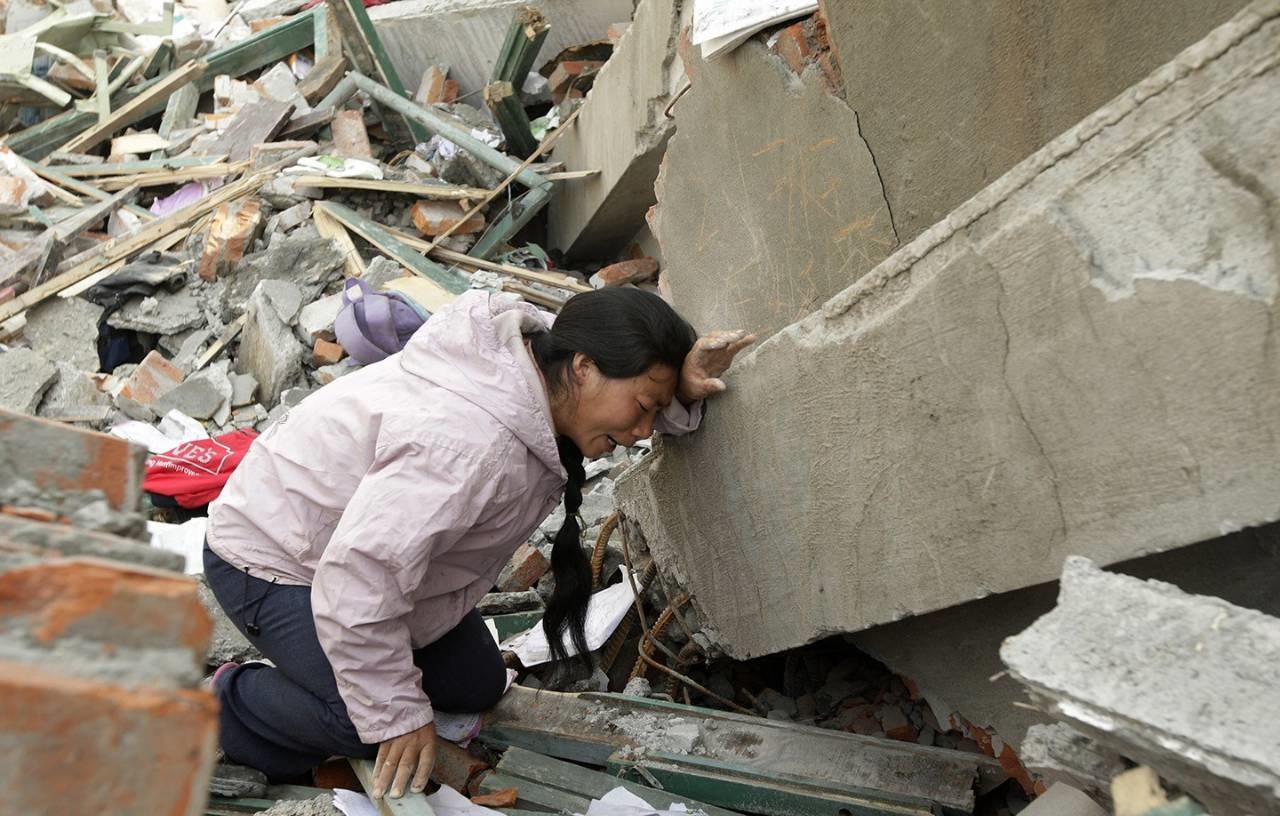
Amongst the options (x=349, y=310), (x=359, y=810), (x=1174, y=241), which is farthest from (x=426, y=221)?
(x=1174, y=241)

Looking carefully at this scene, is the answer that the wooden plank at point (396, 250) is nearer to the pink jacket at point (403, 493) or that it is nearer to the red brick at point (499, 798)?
the pink jacket at point (403, 493)

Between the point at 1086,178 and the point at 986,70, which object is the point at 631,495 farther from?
the point at 1086,178

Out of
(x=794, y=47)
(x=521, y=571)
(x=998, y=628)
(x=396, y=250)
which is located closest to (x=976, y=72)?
(x=794, y=47)

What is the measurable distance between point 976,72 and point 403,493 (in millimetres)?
1500

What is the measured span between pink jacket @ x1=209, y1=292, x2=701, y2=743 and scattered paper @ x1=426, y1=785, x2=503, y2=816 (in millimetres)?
228

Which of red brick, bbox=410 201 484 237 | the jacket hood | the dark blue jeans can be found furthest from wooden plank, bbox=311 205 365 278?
the jacket hood

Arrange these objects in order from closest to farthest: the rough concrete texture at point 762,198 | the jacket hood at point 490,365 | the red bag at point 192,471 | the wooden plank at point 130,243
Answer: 1. the jacket hood at point 490,365
2. the rough concrete texture at point 762,198
3. the red bag at point 192,471
4. the wooden plank at point 130,243

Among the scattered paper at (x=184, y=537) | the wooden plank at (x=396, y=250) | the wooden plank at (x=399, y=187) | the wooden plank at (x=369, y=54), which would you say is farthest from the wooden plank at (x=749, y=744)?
the wooden plank at (x=369, y=54)

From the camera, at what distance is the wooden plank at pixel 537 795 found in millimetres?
2672

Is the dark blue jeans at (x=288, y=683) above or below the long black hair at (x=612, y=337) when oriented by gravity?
below

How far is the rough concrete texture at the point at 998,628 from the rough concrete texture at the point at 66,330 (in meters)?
4.50

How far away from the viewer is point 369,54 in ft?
25.2

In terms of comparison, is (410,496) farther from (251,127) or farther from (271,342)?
(251,127)

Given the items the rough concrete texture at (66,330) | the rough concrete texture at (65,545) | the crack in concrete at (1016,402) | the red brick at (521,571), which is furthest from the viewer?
the rough concrete texture at (66,330)
